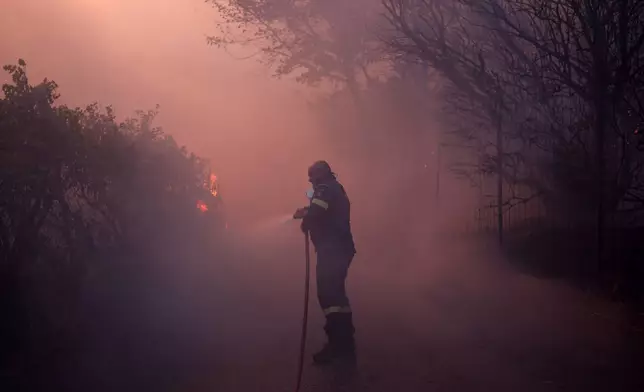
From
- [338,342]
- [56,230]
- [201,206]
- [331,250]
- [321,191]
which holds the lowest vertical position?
[338,342]

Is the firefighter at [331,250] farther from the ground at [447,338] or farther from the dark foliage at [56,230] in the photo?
the dark foliage at [56,230]

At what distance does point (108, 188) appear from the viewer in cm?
942

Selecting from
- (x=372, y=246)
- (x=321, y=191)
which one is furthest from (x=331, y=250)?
(x=372, y=246)

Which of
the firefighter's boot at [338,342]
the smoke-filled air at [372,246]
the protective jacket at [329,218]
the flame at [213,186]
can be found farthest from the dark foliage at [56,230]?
the flame at [213,186]

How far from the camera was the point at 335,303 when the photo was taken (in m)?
6.55

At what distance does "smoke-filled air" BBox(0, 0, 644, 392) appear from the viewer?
238 inches

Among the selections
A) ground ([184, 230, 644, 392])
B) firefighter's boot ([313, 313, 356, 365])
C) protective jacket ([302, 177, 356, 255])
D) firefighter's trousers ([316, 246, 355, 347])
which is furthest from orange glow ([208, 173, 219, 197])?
firefighter's boot ([313, 313, 356, 365])

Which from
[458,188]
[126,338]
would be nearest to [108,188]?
[126,338]

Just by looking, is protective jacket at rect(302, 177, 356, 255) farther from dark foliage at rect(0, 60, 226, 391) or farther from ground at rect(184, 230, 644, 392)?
dark foliage at rect(0, 60, 226, 391)

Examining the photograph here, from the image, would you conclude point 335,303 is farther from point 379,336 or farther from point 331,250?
point 379,336

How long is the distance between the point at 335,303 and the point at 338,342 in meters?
0.37

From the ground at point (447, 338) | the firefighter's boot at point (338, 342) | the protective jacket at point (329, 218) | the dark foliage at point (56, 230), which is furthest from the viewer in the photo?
the protective jacket at point (329, 218)

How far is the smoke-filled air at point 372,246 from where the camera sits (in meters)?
6.04

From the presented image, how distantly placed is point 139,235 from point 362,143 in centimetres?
1302
